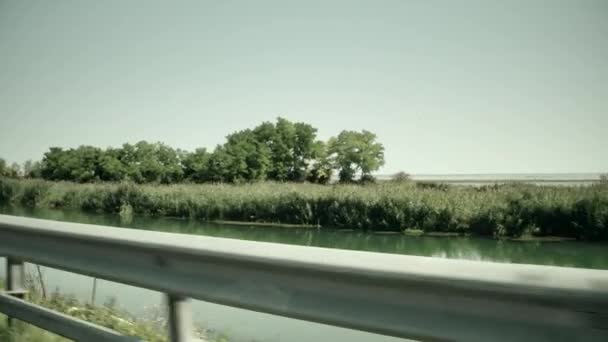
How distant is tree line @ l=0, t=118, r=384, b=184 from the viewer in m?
49.4

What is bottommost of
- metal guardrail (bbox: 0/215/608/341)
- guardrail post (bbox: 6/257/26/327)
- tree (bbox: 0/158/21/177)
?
guardrail post (bbox: 6/257/26/327)

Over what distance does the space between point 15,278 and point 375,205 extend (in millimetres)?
18235

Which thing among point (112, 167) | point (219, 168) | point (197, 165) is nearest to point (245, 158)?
point (219, 168)

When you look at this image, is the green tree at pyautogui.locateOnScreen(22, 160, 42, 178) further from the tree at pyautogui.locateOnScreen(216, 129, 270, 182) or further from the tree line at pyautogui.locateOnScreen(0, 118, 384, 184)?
the tree at pyautogui.locateOnScreen(216, 129, 270, 182)

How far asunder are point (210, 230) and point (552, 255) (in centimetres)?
1390

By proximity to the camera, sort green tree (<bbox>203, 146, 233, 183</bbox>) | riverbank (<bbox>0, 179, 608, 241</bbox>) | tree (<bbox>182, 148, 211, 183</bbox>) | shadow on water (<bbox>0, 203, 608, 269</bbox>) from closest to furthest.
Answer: shadow on water (<bbox>0, 203, 608, 269</bbox>) < riverbank (<bbox>0, 179, 608, 241</bbox>) < green tree (<bbox>203, 146, 233, 183</bbox>) < tree (<bbox>182, 148, 211, 183</bbox>)

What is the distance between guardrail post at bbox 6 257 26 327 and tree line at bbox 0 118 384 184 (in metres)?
44.7

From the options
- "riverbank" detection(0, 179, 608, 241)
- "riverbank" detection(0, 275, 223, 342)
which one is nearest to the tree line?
"riverbank" detection(0, 179, 608, 241)

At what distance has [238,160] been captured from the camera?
160 ft

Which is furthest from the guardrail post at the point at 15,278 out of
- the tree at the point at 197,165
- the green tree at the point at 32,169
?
the green tree at the point at 32,169

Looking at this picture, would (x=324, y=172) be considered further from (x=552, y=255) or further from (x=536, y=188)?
(x=552, y=255)

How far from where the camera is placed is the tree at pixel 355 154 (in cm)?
5181

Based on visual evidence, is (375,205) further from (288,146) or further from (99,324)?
(288,146)

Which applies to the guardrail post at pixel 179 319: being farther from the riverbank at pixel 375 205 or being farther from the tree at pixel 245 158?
the tree at pixel 245 158
